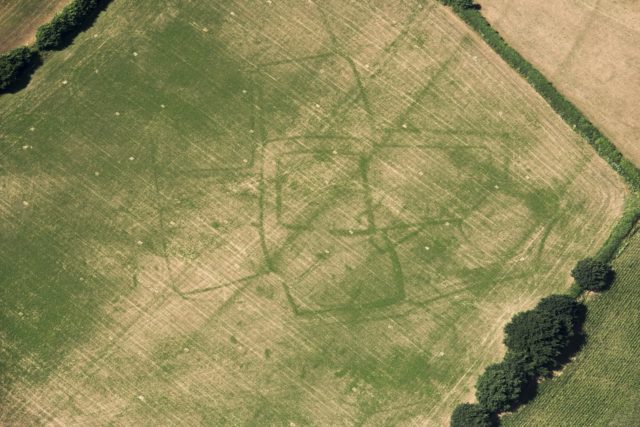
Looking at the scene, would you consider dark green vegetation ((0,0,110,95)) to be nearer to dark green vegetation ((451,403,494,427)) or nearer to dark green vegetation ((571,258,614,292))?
dark green vegetation ((451,403,494,427))

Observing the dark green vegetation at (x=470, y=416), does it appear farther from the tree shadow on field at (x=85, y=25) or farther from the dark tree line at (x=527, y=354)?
the tree shadow on field at (x=85, y=25)

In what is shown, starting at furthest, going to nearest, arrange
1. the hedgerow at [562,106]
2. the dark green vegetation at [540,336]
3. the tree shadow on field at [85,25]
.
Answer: the hedgerow at [562,106], the tree shadow on field at [85,25], the dark green vegetation at [540,336]

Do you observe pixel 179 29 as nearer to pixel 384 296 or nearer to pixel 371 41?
pixel 371 41

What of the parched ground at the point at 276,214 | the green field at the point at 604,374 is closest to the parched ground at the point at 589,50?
the parched ground at the point at 276,214

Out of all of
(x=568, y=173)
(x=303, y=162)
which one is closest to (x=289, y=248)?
(x=303, y=162)

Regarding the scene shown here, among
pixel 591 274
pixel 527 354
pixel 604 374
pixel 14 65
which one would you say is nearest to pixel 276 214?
pixel 527 354

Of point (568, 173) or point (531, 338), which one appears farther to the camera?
point (568, 173)
